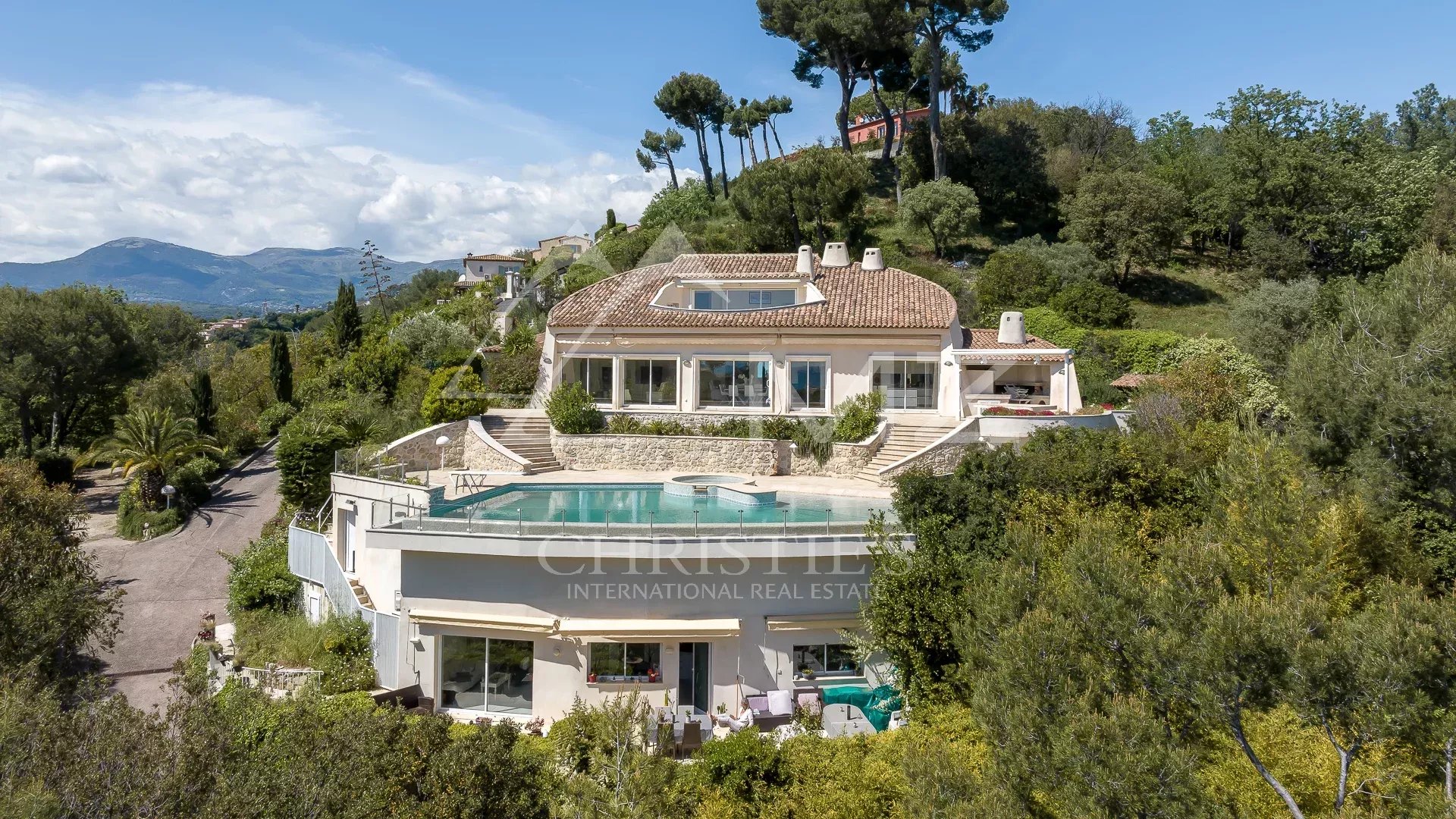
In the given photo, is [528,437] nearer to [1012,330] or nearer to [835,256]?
[835,256]

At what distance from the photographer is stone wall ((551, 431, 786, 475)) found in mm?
28750

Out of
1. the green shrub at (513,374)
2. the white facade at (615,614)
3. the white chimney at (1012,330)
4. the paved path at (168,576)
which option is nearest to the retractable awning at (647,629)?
the white facade at (615,614)

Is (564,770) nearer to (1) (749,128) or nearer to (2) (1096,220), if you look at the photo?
(2) (1096,220)

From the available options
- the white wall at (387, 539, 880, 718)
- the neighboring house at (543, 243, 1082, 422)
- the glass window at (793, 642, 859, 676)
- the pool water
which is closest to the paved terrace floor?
the pool water

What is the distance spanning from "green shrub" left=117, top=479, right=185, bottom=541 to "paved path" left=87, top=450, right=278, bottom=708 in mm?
405

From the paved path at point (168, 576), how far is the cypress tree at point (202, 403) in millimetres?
6343

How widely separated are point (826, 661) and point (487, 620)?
24.0 ft

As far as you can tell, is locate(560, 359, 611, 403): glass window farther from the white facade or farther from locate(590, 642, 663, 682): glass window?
locate(590, 642, 663, 682): glass window

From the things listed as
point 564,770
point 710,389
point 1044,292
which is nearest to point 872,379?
point 710,389

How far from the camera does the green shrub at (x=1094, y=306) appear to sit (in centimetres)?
3822

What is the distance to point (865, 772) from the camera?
12.6 m

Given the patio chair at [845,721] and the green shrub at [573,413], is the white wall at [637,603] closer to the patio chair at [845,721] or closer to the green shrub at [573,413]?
the patio chair at [845,721]

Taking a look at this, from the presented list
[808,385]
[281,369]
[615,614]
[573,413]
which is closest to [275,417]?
[281,369]

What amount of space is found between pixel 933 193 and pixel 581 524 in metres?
36.4
